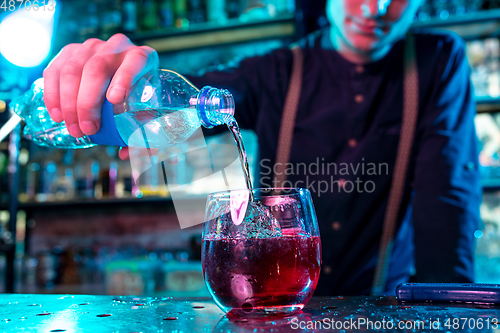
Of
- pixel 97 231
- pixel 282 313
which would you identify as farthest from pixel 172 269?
pixel 282 313

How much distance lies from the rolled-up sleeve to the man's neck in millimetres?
193

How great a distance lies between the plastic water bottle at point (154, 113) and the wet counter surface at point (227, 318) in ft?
0.92

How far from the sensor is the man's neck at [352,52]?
54.8 inches

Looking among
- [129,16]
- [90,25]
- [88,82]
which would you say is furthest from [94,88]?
[90,25]

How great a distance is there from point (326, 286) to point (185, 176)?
3.95ft

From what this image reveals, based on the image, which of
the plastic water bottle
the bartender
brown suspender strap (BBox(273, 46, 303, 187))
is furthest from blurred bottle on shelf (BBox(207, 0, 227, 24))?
the plastic water bottle

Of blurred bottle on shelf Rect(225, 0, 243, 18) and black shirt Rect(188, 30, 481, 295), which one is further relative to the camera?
blurred bottle on shelf Rect(225, 0, 243, 18)

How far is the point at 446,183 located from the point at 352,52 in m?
0.51

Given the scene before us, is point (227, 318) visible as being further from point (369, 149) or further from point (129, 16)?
point (129, 16)

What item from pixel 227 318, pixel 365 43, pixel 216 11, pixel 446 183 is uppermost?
pixel 216 11

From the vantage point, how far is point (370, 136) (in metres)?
1.38

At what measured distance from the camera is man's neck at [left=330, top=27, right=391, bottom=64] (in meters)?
1.39

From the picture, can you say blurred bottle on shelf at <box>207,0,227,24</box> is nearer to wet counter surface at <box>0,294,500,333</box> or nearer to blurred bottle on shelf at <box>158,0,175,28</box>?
blurred bottle on shelf at <box>158,0,175,28</box>

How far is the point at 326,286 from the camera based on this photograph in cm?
134
